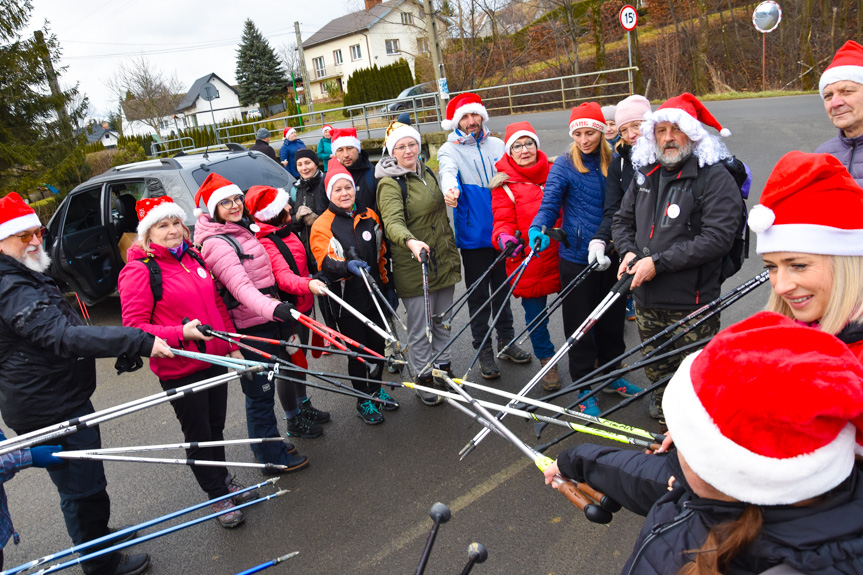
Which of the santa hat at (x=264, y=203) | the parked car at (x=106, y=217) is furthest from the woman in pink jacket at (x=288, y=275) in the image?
the parked car at (x=106, y=217)

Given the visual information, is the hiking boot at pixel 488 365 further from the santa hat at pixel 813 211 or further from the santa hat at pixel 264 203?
the santa hat at pixel 813 211

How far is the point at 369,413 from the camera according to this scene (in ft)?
15.4

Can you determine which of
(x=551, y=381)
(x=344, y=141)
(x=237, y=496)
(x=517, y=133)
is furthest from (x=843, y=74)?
(x=237, y=496)

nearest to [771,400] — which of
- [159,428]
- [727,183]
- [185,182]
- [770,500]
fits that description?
[770,500]

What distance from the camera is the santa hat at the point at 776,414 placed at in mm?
1172

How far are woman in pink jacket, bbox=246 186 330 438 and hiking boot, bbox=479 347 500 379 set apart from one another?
1357 millimetres

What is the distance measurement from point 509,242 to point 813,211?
88.5 inches

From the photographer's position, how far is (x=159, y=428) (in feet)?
16.8

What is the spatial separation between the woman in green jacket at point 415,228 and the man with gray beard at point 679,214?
1562 mm

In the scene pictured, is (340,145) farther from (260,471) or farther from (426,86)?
(426,86)

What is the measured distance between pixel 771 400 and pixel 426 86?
29.5 m

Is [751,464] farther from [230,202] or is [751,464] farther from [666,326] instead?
[230,202]

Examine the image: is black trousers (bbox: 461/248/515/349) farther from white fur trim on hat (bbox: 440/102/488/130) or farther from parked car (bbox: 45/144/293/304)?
parked car (bbox: 45/144/293/304)

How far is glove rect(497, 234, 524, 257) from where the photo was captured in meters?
4.15
